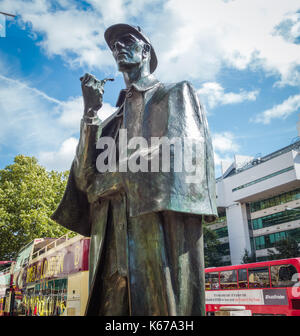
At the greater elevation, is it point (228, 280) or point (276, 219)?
point (276, 219)

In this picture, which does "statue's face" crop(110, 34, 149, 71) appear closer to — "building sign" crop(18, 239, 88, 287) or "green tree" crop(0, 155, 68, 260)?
"building sign" crop(18, 239, 88, 287)

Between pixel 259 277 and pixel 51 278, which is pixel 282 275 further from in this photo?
pixel 51 278

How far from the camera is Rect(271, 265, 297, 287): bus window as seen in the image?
12.0 meters

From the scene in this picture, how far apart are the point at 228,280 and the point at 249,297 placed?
1.39m

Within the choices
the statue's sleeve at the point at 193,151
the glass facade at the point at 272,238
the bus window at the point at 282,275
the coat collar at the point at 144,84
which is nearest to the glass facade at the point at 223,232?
the glass facade at the point at 272,238

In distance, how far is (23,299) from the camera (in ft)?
61.3

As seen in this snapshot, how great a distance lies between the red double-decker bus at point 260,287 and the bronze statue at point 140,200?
9.85 metres

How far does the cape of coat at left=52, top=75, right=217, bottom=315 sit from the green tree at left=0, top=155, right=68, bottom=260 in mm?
18860

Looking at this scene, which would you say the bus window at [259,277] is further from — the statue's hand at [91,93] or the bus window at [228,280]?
the statue's hand at [91,93]

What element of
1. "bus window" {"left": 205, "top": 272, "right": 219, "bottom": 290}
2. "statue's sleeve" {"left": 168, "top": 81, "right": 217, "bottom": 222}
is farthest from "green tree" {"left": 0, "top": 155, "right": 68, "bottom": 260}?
"statue's sleeve" {"left": 168, "top": 81, "right": 217, "bottom": 222}

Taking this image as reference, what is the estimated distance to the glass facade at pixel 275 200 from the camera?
3935 cm

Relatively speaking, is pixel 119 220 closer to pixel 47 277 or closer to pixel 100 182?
pixel 100 182

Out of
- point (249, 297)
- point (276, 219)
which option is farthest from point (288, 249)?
point (249, 297)

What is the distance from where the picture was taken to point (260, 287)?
13008 millimetres
